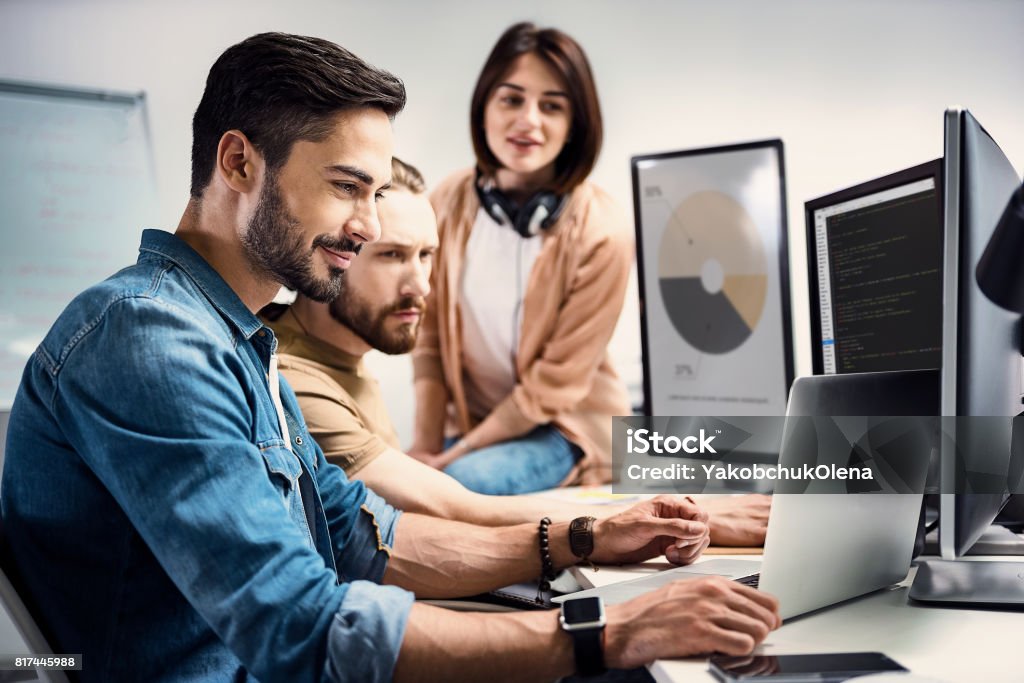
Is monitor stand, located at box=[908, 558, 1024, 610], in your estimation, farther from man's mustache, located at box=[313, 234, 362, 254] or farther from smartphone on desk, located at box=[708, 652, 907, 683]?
man's mustache, located at box=[313, 234, 362, 254]

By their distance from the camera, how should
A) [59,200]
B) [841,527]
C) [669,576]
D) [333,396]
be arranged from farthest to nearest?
[59,200] < [333,396] < [669,576] < [841,527]

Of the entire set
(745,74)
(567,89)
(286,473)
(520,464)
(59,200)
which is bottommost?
(520,464)

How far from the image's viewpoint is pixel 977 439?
0.83 meters

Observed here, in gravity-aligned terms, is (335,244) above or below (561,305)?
above

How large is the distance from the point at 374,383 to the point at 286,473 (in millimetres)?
756

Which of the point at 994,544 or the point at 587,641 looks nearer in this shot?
the point at 587,641

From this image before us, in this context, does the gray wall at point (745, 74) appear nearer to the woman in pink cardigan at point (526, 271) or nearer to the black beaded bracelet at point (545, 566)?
the woman in pink cardigan at point (526, 271)

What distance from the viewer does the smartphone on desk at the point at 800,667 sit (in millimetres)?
667

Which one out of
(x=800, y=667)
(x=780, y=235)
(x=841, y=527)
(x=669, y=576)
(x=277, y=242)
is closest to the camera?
(x=800, y=667)

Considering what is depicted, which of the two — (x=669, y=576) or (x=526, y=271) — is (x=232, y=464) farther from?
(x=526, y=271)

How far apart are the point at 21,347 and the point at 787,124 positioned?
297 cm

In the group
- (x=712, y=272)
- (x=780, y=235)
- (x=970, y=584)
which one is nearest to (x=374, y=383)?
(x=712, y=272)

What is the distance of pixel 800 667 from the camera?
69 centimetres

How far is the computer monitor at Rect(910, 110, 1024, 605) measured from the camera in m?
0.75
